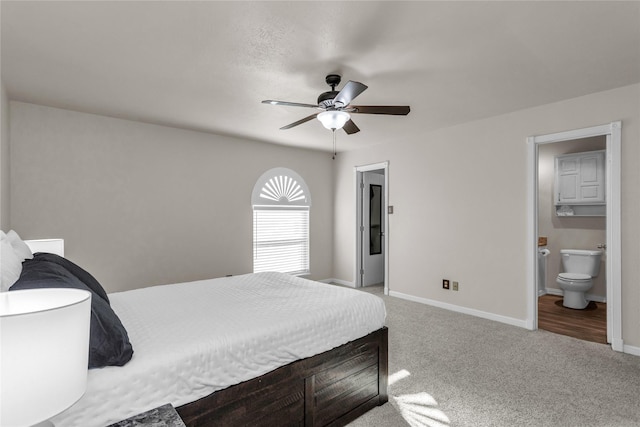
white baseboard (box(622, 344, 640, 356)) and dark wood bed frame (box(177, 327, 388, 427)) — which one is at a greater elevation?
dark wood bed frame (box(177, 327, 388, 427))

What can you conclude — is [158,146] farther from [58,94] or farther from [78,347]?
[78,347]

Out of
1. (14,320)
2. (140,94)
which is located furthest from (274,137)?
(14,320)

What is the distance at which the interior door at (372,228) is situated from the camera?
5926mm

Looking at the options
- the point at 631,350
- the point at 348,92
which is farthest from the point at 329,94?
the point at 631,350

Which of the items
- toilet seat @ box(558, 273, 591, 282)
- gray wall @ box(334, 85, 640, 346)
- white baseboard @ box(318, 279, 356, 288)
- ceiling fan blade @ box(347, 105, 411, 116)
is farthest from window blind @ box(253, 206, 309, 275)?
toilet seat @ box(558, 273, 591, 282)

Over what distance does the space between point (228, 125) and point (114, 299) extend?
8.54 ft

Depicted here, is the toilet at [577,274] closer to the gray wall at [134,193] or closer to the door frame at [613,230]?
A: the door frame at [613,230]

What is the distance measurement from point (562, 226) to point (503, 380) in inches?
148

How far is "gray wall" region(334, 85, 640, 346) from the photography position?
3.06 meters

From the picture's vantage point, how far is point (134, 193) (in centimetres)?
407

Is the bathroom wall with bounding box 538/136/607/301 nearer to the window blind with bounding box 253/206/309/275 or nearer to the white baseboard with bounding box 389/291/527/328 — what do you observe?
the white baseboard with bounding box 389/291/527/328

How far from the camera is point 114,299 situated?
7.75 feet

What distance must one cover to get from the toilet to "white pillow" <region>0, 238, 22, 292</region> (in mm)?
5677

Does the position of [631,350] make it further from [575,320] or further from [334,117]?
A: [334,117]
